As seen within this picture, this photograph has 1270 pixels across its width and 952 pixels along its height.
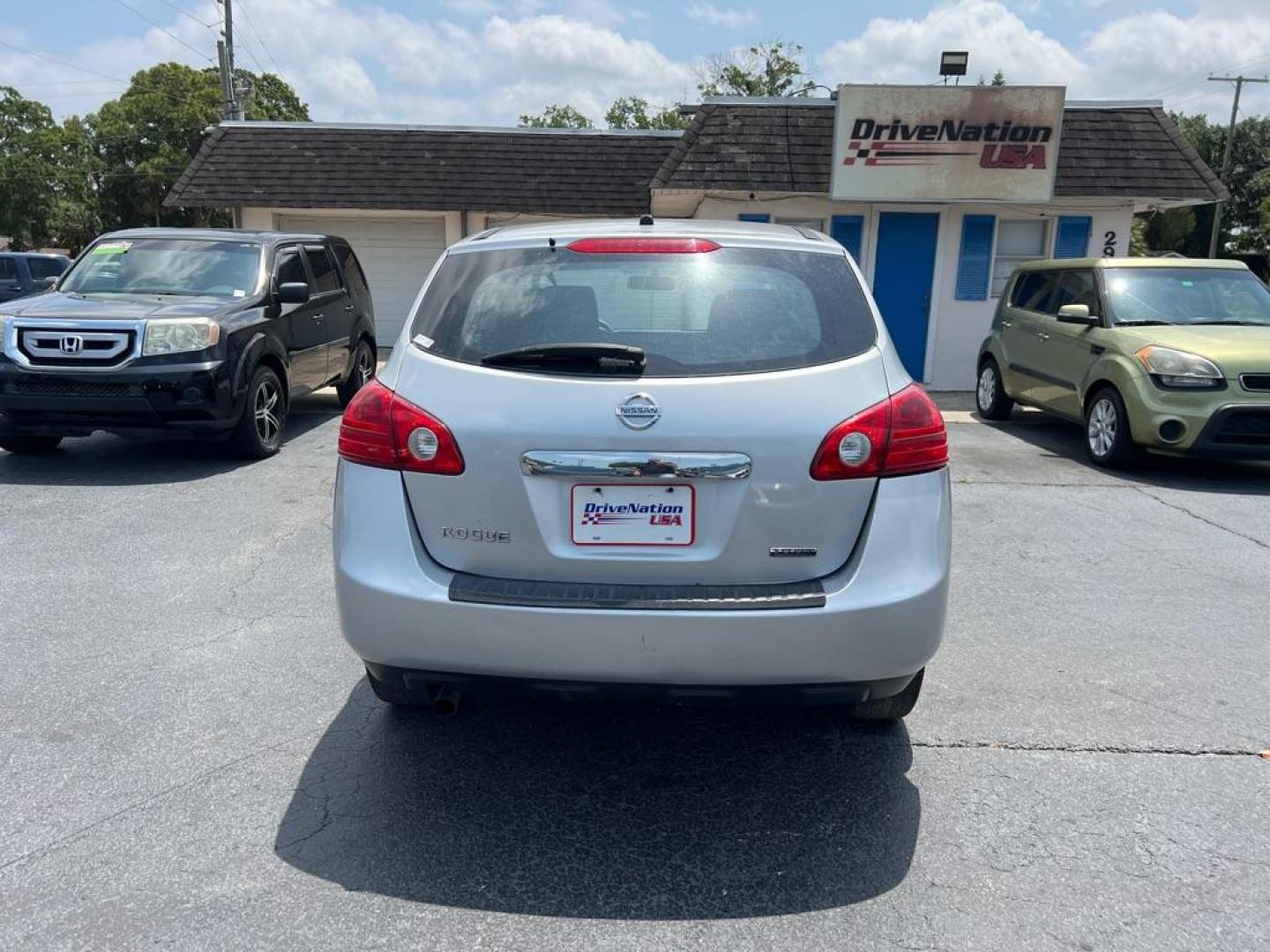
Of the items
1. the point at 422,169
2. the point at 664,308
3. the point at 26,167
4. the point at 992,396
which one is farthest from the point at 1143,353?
the point at 26,167

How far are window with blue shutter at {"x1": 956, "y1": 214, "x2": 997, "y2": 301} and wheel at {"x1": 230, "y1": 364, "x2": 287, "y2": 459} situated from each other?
9805 mm

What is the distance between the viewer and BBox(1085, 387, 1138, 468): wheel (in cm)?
830

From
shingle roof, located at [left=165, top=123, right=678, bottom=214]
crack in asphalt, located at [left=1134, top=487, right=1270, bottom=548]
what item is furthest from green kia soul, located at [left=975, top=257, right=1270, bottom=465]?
shingle roof, located at [left=165, top=123, right=678, bottom=214]

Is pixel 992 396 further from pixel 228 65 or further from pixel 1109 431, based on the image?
pixel 228 65

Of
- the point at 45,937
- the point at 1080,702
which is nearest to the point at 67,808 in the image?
the point at 45,937

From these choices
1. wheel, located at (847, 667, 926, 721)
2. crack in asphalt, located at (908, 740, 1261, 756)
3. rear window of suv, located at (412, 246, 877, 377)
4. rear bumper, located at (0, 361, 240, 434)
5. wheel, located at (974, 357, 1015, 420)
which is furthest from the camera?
wheel, located at (974, 357, 1015, 420)

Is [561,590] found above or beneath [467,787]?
above

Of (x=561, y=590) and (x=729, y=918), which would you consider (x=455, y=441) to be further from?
(x=729, y=918)

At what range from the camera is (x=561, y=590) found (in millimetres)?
2781

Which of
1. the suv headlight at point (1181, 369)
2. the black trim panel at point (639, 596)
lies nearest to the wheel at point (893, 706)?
the black trim panel at point (639, 596)

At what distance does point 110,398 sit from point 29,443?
4.45 feet

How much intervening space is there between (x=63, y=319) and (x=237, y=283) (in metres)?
A: 1.54

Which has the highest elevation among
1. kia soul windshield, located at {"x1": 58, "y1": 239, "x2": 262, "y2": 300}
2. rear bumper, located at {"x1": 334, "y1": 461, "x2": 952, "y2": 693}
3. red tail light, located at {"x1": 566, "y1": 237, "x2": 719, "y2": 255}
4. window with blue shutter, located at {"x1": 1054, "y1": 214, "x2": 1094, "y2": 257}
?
window with blue shutter, located at {"x1": 1054, "y1": 214, "x2": 1094, "y2": 257}

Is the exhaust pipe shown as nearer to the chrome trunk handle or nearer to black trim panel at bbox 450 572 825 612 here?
black trim panel at bbox 450 572 825 612
